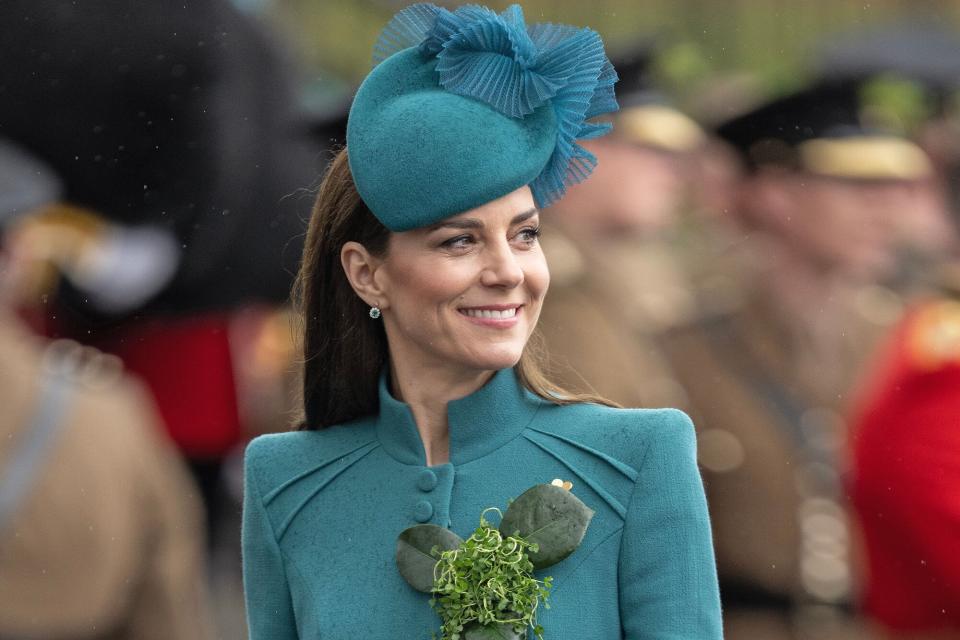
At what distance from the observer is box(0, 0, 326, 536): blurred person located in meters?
5.04

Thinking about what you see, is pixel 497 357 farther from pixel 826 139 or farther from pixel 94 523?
pixel 826 139

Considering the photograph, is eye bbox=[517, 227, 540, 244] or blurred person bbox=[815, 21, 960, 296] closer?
eye bbox=[517, 227, 540, 244]

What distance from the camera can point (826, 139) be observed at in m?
5.52

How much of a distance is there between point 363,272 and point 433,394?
0.17 m

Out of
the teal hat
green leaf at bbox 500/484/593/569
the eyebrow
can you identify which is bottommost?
green leaf at bbox 500/484/593/569

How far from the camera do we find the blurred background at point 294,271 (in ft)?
15.7

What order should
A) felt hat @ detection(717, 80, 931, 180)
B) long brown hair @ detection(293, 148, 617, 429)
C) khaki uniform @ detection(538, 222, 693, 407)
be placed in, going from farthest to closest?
1. felt hat @ detection(717, 80, 931, 180)
2. khaki uniform @ detection(538, 222, 693, 407)
3. long brown hair @ detection(293, 148, 617, 429)

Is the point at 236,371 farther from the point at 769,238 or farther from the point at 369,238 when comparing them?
the point at 369,238

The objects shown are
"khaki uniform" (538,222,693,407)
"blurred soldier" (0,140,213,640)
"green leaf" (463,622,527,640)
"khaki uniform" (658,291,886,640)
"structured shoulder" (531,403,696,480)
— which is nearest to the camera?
"green leaf" (463,622,527,640)

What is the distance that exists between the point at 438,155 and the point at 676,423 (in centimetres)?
42

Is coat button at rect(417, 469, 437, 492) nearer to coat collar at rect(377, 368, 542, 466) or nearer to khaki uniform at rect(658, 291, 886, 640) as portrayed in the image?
coat collar at rect(377, 368, 542, 466)

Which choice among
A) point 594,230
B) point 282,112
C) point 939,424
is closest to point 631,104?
point 594,230

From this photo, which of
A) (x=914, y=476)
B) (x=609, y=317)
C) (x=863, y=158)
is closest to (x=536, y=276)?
(x=914, y=476)

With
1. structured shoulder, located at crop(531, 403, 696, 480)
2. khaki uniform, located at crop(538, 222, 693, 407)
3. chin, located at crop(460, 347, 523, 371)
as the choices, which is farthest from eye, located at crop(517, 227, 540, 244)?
khaki uniform, located at crop(538, 222, 693, 407)
